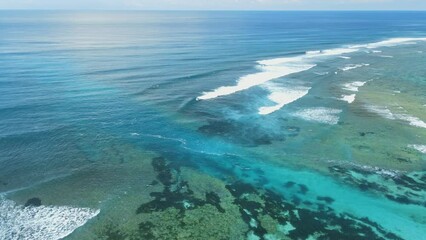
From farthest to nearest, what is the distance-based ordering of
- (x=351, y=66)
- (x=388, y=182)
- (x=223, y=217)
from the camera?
1. (x=351, y=66)
2. (x=388, y=182)
3. (x=223, y=217)

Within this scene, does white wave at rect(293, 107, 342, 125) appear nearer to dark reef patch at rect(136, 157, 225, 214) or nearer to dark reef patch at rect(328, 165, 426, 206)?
dark reef patch at rect(328, 165, 426, 206)

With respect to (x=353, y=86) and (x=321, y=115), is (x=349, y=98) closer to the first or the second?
(x=353, y=86)

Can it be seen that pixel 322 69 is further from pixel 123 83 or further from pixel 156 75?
pixel 123 83

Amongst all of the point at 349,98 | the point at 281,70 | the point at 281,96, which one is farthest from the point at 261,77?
the point at 349,98

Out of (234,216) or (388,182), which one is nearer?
(234,216)

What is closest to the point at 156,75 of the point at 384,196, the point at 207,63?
the point at 207,63

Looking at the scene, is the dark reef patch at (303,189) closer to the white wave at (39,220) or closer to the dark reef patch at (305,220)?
the dark reef patch at (305,220)
